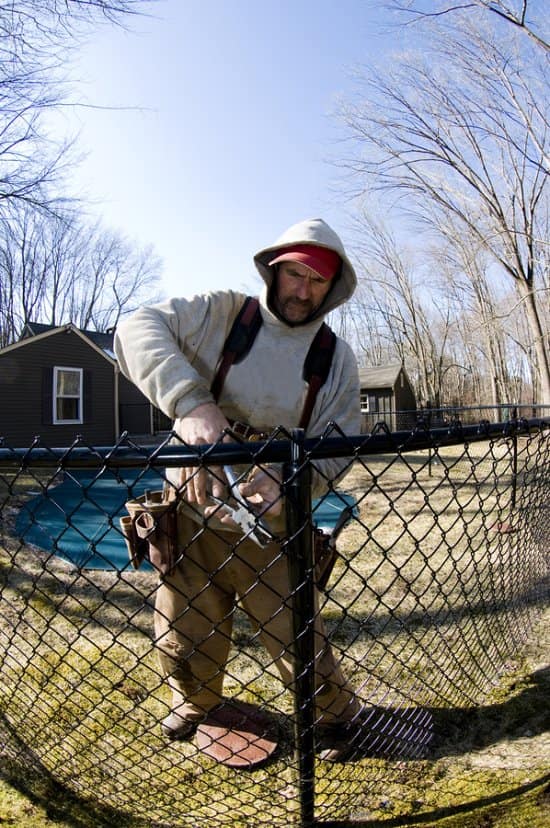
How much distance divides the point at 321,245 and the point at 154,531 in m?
1.08

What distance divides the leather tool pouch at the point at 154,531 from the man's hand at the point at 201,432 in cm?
19

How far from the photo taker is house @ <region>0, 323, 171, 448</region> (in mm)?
13484

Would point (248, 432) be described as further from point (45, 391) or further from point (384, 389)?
point (384, 389)

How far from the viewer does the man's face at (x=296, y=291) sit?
1800 millimetres

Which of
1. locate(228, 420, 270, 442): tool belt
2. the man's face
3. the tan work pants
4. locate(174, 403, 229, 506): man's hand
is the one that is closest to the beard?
the man's face

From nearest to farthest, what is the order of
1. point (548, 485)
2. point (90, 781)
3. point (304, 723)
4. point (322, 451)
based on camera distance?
point (322, 451) → point (304, 723) → point (90, 781) → point (548, 485)

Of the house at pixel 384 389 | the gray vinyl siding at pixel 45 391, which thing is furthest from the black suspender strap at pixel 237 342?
the house at pixel 384 389

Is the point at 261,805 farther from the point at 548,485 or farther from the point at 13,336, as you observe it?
the point at 13,336

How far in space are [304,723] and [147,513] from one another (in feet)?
2.55

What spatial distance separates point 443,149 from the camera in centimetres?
1321

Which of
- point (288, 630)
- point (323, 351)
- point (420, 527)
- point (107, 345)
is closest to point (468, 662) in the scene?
point (288, 630)

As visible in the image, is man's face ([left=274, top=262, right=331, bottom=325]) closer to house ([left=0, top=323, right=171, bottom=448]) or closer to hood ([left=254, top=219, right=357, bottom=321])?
hood ([left=254, top=219, right=357, bottom=321])

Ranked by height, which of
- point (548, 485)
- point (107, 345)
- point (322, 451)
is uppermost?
point (107, 345)

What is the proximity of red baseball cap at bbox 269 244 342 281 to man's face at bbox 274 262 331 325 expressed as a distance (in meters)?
0.03
